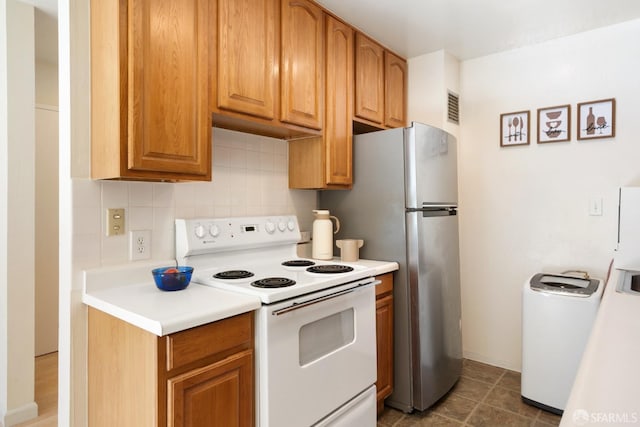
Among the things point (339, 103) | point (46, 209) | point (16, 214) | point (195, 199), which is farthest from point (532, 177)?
point (46, 209)

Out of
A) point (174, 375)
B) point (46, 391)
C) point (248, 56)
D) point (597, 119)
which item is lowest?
point (46, 391)

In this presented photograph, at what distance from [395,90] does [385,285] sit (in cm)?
147

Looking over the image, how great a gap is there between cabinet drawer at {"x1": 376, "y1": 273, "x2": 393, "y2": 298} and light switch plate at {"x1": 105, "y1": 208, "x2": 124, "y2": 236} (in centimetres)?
128

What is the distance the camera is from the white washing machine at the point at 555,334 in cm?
204

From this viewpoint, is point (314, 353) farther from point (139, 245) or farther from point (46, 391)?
point (46, 391)

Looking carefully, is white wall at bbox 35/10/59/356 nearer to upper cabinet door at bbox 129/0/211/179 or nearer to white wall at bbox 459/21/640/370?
upper cabinet door at bbox 129/0/211/179

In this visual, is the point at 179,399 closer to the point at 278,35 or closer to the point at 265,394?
the point at 265,394

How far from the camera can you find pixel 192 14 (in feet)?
5.00

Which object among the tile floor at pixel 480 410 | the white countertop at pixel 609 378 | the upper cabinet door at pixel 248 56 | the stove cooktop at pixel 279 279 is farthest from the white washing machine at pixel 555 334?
the upper cabinet door at pixel 248 56

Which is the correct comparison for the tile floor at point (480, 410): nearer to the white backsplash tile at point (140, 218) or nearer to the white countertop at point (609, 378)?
the white countertop at point (609, 378)

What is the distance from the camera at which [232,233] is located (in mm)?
1948

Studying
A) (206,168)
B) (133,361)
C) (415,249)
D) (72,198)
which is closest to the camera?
(133,361)

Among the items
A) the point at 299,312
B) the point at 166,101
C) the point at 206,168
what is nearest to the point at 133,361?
the point at 299,312

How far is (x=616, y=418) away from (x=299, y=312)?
1.07 m
